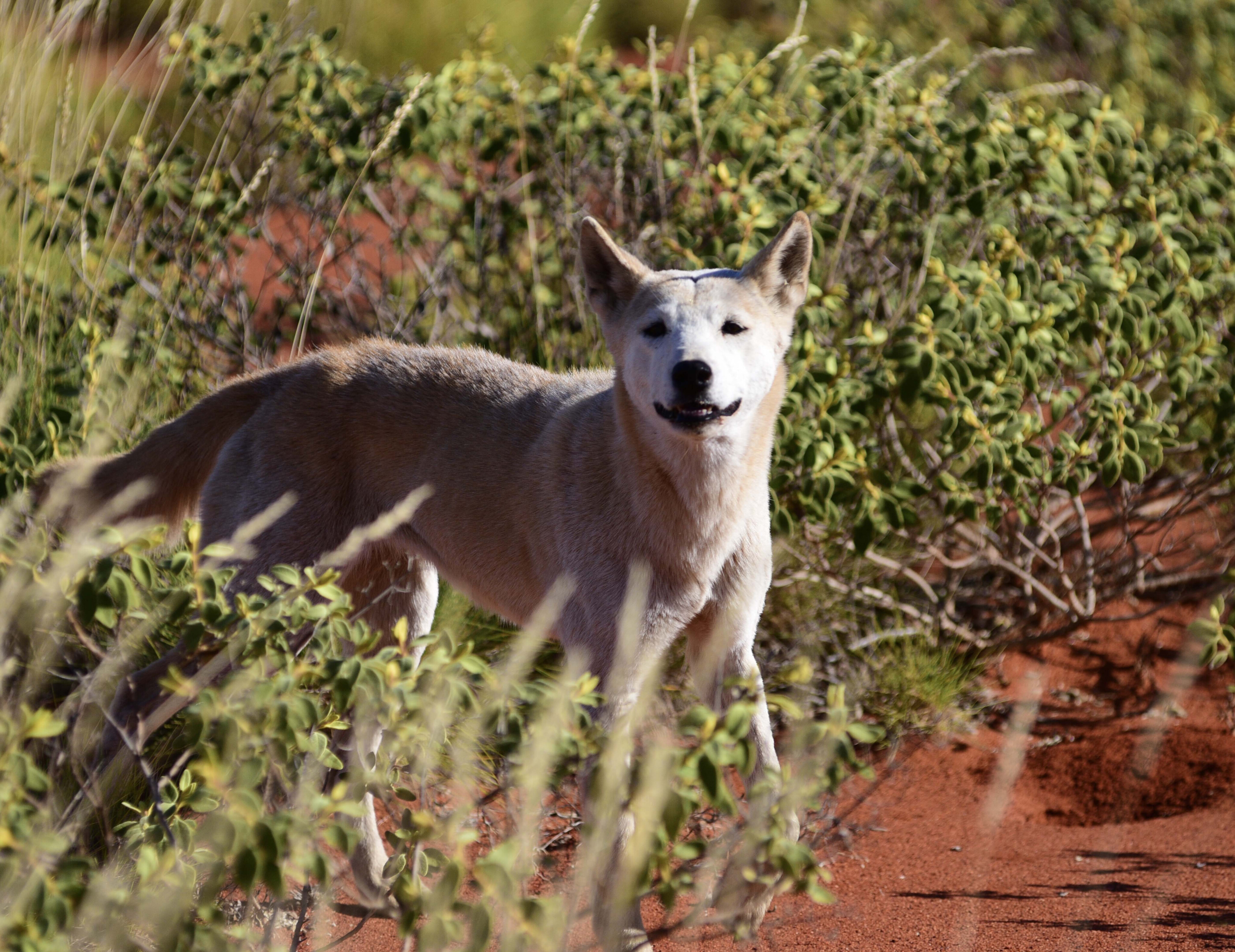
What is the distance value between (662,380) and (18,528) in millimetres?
2556

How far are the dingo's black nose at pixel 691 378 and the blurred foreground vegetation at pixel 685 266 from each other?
2.83ft

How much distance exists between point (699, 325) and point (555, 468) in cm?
70

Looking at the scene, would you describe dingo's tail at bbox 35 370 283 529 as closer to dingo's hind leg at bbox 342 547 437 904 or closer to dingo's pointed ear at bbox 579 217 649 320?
dingo's hind leg at bbox 342 547 437 904

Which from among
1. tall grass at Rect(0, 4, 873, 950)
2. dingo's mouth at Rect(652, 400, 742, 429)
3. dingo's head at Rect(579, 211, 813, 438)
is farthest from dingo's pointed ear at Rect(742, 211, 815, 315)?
tall grass at Rect(0, 4, 873, 950)

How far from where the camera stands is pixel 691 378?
3.17m

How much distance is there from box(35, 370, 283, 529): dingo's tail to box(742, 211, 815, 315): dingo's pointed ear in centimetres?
175

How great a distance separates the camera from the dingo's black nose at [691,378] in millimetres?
3160

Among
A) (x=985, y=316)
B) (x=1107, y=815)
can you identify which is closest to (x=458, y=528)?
(x=985, y=316)

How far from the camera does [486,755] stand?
4.27m

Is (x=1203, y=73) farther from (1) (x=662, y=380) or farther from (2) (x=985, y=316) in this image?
(1) (x=662, y=380)

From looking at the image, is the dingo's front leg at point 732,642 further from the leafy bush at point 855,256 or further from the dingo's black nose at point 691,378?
the leafy bush at point 855,256

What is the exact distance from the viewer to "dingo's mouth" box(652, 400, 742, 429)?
321 centimetres

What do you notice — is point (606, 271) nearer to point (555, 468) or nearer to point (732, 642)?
point (555, 468)

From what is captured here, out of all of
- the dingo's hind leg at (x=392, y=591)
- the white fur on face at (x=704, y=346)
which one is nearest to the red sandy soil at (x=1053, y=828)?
the dingo's hind leg at (x=392, y=591)
